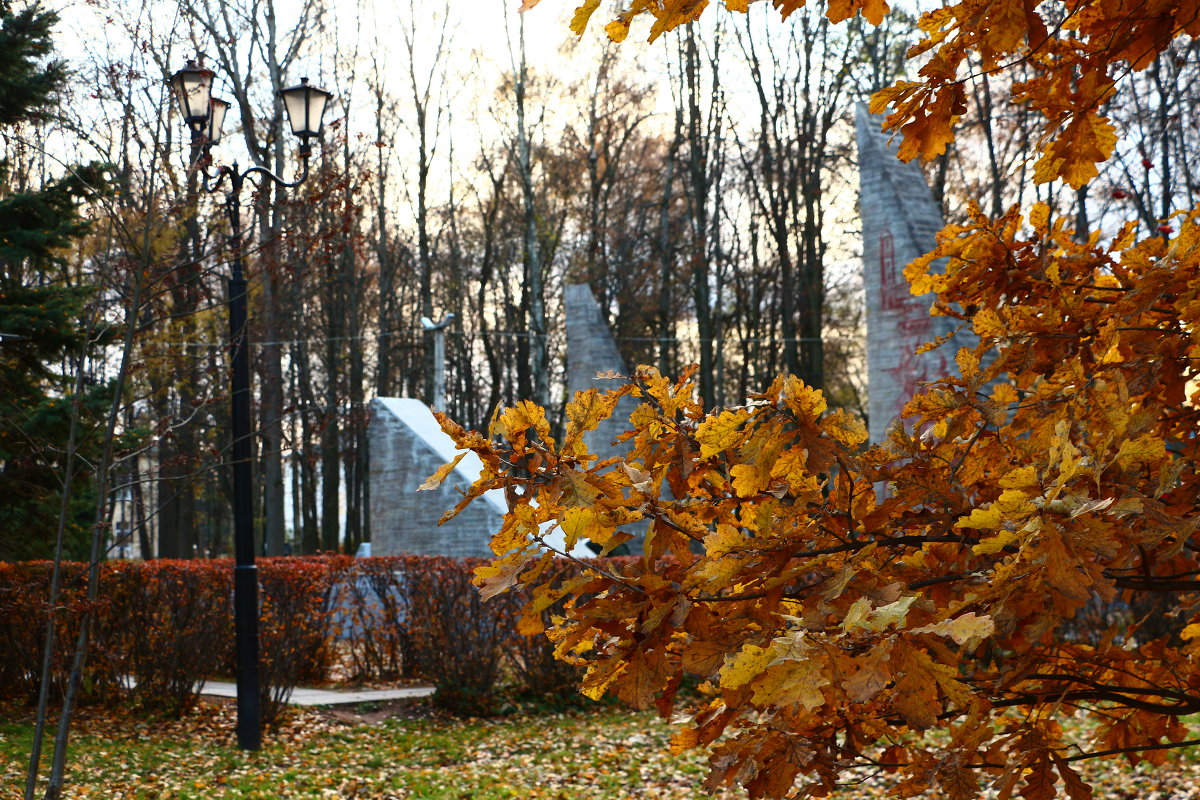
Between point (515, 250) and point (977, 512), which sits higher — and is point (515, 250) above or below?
above

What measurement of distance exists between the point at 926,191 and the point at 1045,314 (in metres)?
11.3

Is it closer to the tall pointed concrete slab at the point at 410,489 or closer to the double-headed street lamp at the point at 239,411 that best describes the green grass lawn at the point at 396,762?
the double-headed street lamp at the point at 239,411

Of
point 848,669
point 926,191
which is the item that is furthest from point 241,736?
point 926,191

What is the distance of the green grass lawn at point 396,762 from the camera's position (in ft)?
20.2

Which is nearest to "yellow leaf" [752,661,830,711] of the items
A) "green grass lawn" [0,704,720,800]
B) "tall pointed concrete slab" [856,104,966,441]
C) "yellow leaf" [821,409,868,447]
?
"yellow leaf" [821,409,868,447]

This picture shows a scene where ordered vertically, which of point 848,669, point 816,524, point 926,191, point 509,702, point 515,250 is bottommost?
point 509,702

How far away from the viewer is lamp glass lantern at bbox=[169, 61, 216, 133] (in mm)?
6660

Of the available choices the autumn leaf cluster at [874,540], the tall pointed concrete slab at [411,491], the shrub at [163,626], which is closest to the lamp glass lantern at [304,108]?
the shrub at [163,626]

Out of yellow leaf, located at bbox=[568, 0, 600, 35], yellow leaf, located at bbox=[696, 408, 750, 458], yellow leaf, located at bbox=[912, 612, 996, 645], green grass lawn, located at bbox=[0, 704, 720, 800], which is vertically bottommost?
green grass lawn, located at bbox=[0, 704, 720, 800]

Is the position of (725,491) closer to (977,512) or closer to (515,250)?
(977,512)

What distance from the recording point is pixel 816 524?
1.80 m

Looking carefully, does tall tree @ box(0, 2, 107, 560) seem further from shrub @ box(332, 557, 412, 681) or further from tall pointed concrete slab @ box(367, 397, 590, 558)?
tall pointed concrete slab @ box(367, 397, 590, 558)

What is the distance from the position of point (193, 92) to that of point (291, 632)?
13.6 ft

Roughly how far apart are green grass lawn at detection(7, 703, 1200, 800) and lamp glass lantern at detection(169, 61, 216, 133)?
13.2 feet
